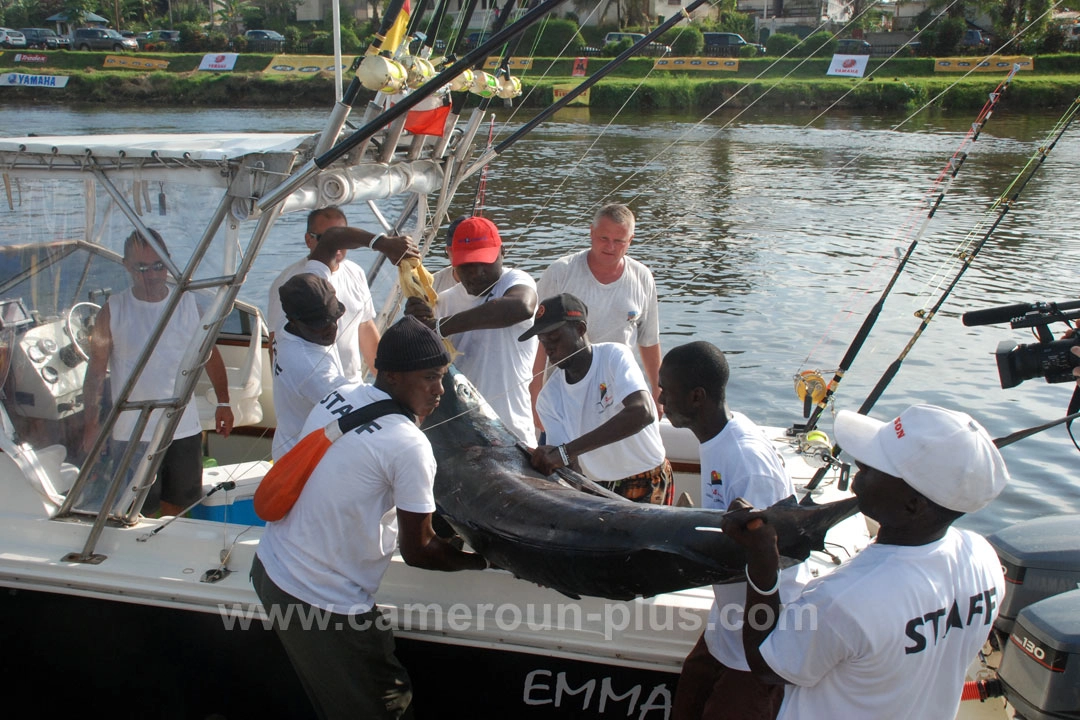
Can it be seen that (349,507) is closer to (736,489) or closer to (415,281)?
(736,489)

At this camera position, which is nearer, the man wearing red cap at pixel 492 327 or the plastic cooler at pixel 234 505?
the man wearing red cap at pixel 492 327

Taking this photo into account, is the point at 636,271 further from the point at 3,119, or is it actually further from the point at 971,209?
the point at 3,119

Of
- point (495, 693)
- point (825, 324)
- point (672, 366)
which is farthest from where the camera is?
point (825, 324)

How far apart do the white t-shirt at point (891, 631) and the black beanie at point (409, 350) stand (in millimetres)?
1181

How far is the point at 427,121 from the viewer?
408cm

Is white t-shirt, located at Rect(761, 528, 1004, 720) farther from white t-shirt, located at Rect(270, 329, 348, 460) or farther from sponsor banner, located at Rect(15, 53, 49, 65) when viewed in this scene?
sponsor banner, located at Rect(15, 53, 49, 65)

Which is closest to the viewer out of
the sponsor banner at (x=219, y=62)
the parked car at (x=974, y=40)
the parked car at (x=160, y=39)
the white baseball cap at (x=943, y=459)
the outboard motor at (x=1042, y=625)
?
the white baseball cap at (x=943, y=459)

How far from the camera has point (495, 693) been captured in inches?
125

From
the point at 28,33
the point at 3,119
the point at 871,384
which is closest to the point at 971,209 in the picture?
the point at 871,384

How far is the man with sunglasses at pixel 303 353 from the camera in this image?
132 inches

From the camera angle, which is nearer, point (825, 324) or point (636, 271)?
point (636, 271)

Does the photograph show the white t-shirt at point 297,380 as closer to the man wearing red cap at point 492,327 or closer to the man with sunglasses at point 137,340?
the man with sunglasses at point 137,340

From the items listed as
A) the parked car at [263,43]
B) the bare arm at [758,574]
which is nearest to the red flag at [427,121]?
the bare arm at [758,574]

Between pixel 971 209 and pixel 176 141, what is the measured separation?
15445 mm
